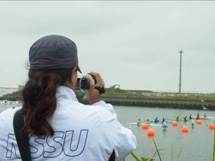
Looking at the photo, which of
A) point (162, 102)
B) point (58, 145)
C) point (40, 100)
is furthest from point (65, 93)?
point (162, 102)

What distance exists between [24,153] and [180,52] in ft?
350

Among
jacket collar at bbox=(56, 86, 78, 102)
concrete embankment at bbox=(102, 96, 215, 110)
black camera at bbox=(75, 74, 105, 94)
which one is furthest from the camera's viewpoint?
concrete embankment at bbox=(102, 96, 215, 110)

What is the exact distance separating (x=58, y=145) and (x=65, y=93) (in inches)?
9.9

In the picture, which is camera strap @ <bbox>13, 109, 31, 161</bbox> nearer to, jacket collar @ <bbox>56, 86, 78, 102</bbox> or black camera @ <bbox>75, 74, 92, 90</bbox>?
jacket collar @ <bbox>56, 86, 78, 102</bbox>

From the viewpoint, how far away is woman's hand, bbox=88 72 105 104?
2428 mm

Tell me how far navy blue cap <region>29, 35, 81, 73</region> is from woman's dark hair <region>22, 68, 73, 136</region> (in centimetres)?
3

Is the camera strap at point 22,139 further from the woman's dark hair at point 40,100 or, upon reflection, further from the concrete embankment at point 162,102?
the concrete embankment at point 162,102

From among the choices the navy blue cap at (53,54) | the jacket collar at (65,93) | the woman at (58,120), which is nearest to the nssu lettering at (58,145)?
the woman at (58,120)

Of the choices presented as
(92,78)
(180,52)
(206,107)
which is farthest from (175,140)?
(180,52)

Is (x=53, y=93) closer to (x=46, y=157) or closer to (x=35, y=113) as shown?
(x=35, y=113)

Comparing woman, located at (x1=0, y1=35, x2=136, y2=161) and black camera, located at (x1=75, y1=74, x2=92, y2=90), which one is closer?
woman, located at (x1=0, y1=35, x2=136, y2=161)

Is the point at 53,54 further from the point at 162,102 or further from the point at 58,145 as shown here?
the point at 162,102

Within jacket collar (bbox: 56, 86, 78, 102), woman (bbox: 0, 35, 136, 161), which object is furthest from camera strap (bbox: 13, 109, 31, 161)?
jacket collar (bbox: 56, 86, 78, 102)

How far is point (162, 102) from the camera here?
4181 inches
